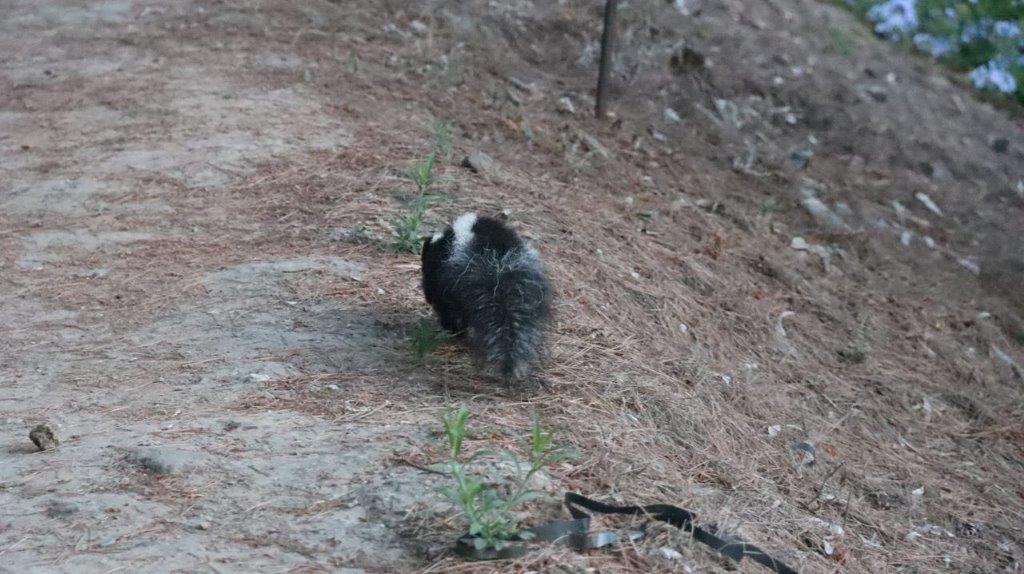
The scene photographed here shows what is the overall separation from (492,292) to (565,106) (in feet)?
13.2

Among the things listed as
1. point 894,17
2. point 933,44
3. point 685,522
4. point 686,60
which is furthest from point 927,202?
point 685,522

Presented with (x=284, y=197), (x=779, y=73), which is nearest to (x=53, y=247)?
(x=284, y=197)

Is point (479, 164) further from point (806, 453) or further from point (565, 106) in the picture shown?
point (806, 453)

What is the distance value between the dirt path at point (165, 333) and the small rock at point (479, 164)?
82cm

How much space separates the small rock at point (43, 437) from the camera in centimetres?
355

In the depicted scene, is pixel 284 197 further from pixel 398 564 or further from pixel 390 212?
pixel 398 564

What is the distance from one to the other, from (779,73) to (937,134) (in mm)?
1497

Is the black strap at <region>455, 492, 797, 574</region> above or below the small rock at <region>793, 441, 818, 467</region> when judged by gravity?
above

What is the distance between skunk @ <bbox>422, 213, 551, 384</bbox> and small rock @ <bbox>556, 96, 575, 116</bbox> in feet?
11.4

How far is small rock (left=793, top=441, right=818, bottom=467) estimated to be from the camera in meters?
4.62

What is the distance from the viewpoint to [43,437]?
3.55 m

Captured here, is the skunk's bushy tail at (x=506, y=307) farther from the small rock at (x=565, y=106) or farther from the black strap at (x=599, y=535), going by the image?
the small rock at (x=565, y=106)

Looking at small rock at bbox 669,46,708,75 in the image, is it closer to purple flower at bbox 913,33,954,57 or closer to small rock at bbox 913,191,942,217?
small rock at bbox 913,191,942,217

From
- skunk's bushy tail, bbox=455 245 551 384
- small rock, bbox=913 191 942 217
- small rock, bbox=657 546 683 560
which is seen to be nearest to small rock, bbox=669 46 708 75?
small rock, bbox=913 191 942 217
